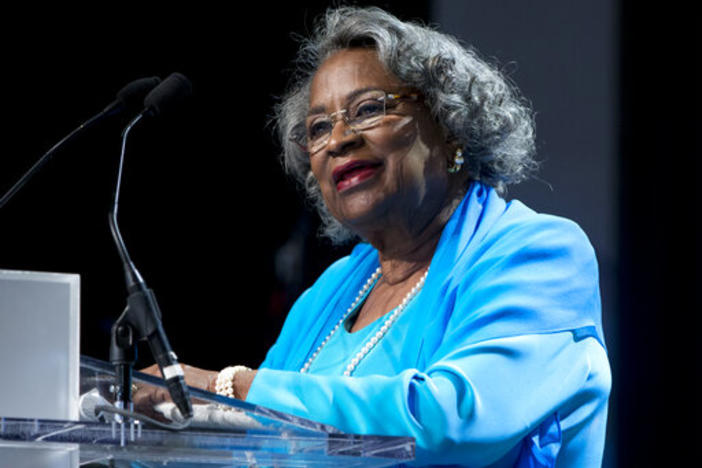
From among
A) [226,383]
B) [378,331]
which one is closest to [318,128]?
[378,331]

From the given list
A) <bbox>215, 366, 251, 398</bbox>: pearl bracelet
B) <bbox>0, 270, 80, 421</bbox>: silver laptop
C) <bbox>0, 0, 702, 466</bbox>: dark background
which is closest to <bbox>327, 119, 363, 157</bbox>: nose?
<bbox>215, 366, 251, 398</bbox>: pearl bracelet

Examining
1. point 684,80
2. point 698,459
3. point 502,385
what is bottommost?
point 698,459

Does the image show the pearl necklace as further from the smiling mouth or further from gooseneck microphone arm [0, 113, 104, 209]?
gooseneck microphone arm [0, 113, 104, 209]

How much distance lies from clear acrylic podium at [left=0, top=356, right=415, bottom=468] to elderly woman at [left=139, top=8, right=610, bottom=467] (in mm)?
327

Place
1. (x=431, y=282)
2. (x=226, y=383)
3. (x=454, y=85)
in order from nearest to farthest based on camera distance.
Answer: (x=226, y=383) → (x=431, y=282) → (x=454, y=85)

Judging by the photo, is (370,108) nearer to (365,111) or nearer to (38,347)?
(365,111)

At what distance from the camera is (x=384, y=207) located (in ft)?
6.63

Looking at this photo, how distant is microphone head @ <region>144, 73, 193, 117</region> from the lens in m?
1.51

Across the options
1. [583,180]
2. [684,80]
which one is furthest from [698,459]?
[684,80]

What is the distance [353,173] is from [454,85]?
30 centimetres

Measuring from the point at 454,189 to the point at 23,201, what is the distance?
140cm

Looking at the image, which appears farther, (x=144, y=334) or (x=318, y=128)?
(x=318, y=128)

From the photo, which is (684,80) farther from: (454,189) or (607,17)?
(454,189)

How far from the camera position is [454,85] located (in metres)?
2.08
